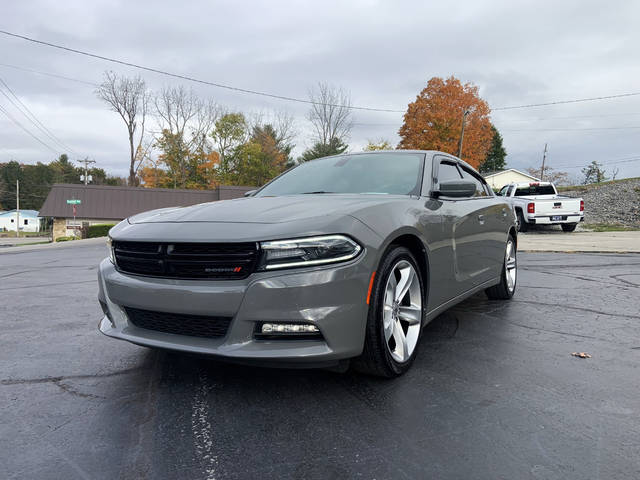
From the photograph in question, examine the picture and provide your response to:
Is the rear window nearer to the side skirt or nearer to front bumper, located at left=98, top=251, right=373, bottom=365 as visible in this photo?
the side skirt

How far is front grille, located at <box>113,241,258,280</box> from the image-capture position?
7.34 feet

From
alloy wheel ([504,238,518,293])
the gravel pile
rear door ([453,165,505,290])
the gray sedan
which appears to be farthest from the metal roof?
the gray sedan

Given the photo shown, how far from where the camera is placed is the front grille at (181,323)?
2.27 metres

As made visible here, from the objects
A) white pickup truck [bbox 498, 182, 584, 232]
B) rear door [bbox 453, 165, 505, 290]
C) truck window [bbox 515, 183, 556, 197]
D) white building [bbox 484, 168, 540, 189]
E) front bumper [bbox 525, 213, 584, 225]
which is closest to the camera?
rear door [bbox 453, 165, 505, 290]

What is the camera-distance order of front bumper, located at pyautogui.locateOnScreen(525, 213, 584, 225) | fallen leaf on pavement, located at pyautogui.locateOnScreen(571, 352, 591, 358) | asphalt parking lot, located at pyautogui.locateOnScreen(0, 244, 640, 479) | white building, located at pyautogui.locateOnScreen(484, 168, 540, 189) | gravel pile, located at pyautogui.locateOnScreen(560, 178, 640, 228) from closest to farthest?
asphalt parking lot, located at pyautogui.locateOnScreen(0, 244, 640, 479) → fallen leaf on pavement, located at pyautogui.locateOnScreen(571, 352, 591, 358) → front bumper, located at pyautogui.locateOnScreen(525, 213, 584, 225) → gravel pile, located at pyautogui.locateOnScreen(560, 178, 640, 228) → white building, located at pyautogui.locateOnScreen(484, 168, 540, 189)

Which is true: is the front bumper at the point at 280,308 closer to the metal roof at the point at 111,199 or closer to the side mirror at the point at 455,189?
the side mirror at the point at 455,189

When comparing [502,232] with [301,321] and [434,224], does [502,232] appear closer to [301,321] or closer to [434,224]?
[434,224]

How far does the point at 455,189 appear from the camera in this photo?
323cm

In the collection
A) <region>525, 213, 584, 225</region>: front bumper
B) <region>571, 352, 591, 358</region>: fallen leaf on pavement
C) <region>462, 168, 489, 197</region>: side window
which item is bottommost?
<region>571, 352, 591, 358</region>: fallen leaf on pavement

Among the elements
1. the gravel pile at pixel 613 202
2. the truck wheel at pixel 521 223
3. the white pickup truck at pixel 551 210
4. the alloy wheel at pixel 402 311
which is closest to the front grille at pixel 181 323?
the alloy wheel at pixel 402 311

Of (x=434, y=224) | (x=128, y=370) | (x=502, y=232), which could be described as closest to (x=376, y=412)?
(x=434, y=224)

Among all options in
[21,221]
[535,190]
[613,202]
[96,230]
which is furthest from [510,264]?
[21,221]

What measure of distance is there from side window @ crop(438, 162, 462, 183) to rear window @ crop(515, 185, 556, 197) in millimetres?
14411

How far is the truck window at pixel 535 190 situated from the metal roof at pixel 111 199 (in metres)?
23.2
